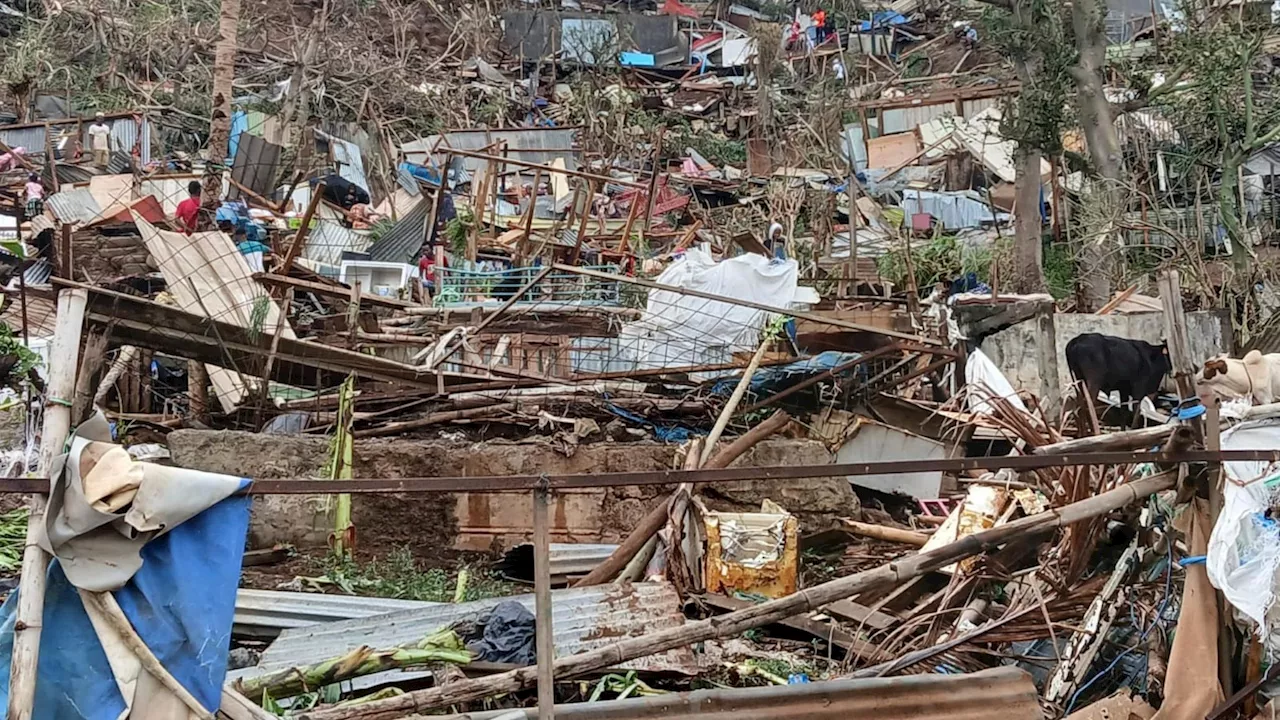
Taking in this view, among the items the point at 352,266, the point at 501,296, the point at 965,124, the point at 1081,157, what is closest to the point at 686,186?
the point at 965,124

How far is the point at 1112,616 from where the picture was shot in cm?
419

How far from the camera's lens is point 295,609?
222 inches

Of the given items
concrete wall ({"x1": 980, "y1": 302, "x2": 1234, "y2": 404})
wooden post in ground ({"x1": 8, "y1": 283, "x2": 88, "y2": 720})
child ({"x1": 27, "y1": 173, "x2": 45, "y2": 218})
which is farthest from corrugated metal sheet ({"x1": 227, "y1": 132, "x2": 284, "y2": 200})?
wooden post in ground ({"x1": 8, "y1": 283, "x2": 88, "y2": 720})

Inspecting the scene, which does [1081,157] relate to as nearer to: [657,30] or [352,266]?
[352,266]

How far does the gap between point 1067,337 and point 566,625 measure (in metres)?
7.10

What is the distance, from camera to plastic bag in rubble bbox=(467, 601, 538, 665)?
4.56m

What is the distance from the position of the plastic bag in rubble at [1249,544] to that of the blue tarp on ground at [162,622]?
3.16 m

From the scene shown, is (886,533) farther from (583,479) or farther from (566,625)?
(583,479)

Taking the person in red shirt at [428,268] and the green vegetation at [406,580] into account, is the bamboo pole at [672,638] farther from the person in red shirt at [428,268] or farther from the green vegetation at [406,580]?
the person in red shirt at [428,268]

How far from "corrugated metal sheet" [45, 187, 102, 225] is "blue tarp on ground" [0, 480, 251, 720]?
41.4ft

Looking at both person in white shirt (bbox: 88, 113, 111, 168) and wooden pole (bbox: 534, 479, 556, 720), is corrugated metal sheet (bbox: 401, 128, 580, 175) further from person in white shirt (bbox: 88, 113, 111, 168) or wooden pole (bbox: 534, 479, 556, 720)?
wooden pole (bbox: 534, 479, 556, 720)

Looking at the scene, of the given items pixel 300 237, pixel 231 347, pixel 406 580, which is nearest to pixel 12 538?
pixel 231 347

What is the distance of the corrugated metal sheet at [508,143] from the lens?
2161 cm

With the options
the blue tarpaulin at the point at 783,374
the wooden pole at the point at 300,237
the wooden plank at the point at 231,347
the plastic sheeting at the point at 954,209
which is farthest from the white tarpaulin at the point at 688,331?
the plastic sheeting at the point at 954,209
